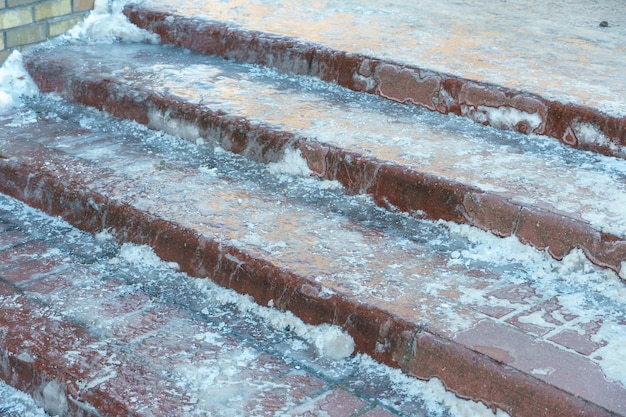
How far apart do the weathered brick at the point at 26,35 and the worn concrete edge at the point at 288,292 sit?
2.61ft

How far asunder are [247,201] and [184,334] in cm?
57

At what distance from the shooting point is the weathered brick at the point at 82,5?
378cm

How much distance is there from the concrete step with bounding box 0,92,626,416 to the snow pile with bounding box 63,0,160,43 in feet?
2.87

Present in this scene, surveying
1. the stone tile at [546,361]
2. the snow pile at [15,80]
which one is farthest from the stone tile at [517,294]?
the snow pile at [15,80]

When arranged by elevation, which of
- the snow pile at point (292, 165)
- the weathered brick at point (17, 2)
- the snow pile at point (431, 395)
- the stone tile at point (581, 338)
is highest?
the weathered brick at point (17, 2)

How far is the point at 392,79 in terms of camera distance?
312 centimetres

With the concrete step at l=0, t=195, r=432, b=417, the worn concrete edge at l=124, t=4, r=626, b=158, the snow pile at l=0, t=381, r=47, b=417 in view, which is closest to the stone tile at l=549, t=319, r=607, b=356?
the concrete step at l=0, t=195, r=432, b=417

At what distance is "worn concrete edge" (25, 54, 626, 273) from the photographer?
2201mm

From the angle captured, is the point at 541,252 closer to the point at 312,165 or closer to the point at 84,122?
the point at 312,165

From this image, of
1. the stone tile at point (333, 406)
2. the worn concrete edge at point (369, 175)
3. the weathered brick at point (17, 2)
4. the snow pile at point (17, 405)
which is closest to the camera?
the stone tile at point (333, 406)

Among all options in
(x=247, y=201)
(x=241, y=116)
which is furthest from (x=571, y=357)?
(x=241, y=116)

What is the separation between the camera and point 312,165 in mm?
2693

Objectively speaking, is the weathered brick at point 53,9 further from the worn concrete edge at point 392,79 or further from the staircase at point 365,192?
the worn concrete edge at point 392,79

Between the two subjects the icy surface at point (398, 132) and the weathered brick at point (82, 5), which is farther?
the weathered brick at point (82, 5)
